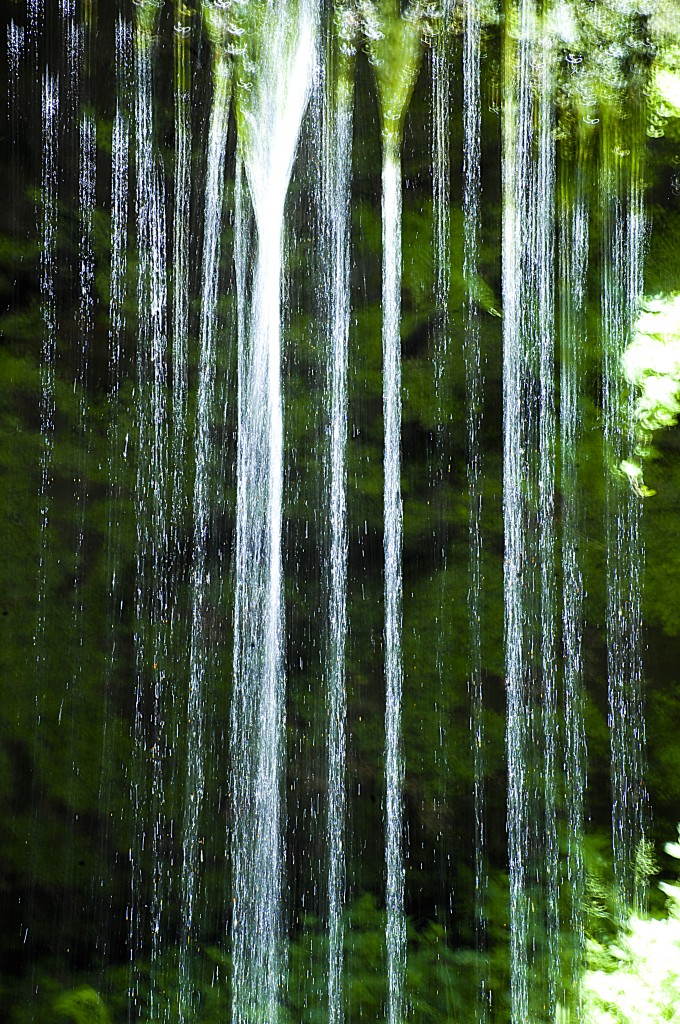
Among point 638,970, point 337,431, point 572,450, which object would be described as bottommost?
point 638,970

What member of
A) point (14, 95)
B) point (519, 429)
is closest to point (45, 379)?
point (14, 95)

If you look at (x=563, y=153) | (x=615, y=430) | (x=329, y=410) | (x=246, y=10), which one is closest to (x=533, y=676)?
(x=615, y=430)

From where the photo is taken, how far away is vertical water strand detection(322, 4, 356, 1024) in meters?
4.02

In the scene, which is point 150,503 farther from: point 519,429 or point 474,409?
point 519,429

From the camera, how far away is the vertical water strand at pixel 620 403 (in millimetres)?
4031

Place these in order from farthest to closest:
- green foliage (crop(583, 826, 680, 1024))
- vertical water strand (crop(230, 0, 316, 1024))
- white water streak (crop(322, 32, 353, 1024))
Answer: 1. white water streak (crop(322, 32, 353, 1024))
2. vertical water strand (crop(230, 0, 316, 1024))
3. green foliage (crop(583, 826, 680, 1024))

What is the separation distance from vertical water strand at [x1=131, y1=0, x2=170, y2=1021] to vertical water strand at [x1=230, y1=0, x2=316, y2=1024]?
1.18 ft

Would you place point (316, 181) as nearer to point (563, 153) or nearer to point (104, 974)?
point (563, 153)

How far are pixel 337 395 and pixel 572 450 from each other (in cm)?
116

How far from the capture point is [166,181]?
163 inches

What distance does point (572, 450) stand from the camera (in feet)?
13.6

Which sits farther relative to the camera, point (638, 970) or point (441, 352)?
point (441, 352)

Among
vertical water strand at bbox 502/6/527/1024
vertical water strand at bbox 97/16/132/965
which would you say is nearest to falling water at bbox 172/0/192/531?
vertical water strand at bbox 97/16/132/965

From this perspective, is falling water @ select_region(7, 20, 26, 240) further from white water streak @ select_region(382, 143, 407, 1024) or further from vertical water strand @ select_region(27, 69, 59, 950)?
white water streak @ select_region(382, 143, 407, 1024)
